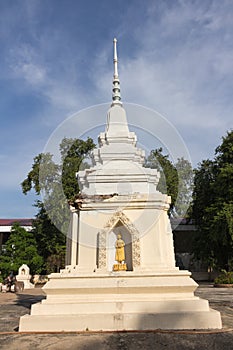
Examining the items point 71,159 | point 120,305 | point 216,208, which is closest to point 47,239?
point 71,159

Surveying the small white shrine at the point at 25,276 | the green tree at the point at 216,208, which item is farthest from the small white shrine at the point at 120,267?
the small white shrine at the point at 25,276

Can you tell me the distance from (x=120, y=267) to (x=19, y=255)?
1839 centimetres

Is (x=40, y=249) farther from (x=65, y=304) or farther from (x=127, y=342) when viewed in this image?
(x=127, y=342)

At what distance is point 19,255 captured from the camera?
24.1 meters

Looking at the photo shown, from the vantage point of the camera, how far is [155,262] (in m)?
7.82

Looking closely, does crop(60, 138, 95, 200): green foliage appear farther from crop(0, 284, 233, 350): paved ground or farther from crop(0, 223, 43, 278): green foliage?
crop(0, 284, 233, 350): paved ground

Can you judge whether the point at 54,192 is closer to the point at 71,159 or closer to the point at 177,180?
the point at 71,159

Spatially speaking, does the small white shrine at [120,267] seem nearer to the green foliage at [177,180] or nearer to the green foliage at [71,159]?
the green foliage at [177,180]

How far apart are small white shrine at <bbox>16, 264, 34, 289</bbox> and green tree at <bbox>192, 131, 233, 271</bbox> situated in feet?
41.0

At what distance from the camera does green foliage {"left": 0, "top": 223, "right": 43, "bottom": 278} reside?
23.7m

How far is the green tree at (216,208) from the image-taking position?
70.7 feet

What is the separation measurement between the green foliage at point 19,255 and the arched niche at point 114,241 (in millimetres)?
17361

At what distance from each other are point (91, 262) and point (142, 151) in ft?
14.5

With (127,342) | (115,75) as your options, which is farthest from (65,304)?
(115,75)
